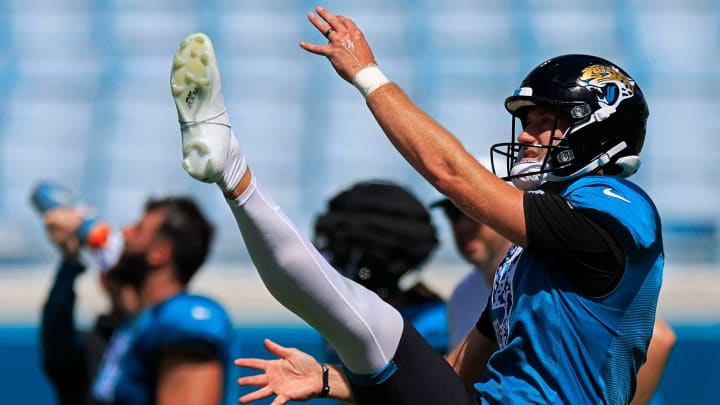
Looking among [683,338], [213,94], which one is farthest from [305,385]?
[683,338]

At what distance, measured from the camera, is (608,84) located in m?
2.52

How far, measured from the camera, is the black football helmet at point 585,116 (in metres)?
2.49

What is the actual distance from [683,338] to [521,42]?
417cm

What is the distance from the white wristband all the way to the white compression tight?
0.31 metres

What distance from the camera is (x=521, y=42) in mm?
9055

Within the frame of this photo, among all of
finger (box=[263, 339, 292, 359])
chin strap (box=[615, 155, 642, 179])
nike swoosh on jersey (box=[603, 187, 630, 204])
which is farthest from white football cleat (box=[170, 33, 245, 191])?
chin strap (box=[615, 155, 642, 179])

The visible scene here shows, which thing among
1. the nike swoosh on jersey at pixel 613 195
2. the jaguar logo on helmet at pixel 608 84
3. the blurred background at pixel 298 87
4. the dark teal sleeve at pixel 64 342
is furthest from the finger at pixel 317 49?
the blurred background at pixel 298 87

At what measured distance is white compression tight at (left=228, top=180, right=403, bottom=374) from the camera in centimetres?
231

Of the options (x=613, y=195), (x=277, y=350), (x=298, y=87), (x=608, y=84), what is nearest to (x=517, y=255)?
(x=613, y=195)

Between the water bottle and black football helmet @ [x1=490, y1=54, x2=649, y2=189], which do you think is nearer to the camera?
black football helmet @ [x1=490, y1=54, x2=649, y2=189]

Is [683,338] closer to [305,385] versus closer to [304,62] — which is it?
[305,385]

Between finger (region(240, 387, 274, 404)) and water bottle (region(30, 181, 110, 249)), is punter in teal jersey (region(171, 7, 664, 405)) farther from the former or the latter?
water bottle (region(30, 181, 110, 249))

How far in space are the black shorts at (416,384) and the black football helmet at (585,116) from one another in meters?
0.42

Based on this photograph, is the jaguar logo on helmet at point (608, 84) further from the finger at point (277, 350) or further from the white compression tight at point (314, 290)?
the finger at point (277, 350)
